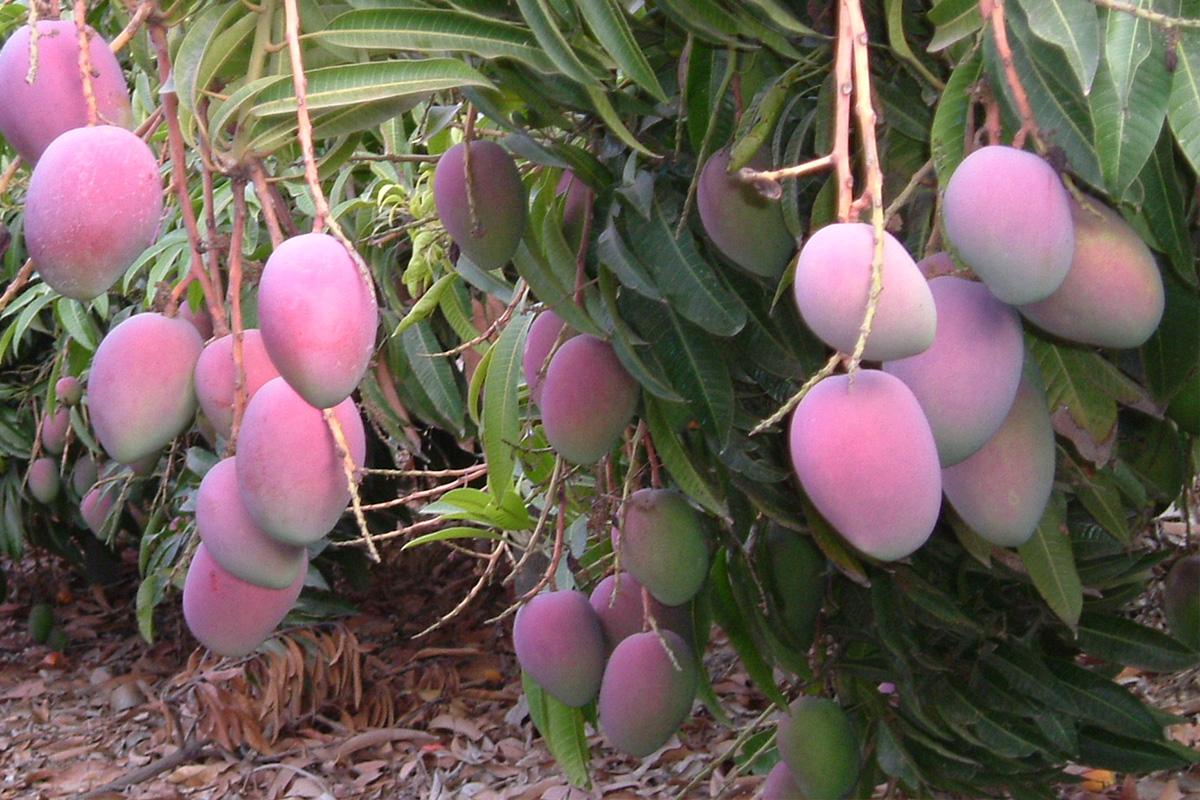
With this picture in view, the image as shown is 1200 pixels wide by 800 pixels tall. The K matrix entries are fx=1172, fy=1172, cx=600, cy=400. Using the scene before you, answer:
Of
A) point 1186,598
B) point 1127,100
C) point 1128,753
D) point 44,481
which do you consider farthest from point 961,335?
point 44,481

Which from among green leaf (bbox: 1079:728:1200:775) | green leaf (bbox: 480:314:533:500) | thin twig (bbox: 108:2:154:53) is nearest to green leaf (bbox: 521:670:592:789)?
green leaf (bbox: 480:314:533:500)

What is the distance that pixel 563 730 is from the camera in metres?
1.23

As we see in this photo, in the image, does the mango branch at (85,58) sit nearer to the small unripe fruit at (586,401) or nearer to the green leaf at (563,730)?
the small unripe fruit at (586,401)

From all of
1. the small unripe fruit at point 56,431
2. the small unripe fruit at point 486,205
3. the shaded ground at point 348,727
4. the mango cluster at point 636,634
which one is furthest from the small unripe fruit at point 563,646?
the small unripe fruit at point 56,431

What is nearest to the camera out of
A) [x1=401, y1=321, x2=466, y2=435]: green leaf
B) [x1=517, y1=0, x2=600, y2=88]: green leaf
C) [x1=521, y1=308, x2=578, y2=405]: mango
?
[x1=517, y1=0, x2=600, y2=88]: green leaf

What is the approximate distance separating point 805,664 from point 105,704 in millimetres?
1995

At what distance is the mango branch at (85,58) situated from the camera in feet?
1.50

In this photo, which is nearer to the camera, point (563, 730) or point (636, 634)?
point (636, 634)

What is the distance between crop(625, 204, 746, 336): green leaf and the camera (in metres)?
0.77

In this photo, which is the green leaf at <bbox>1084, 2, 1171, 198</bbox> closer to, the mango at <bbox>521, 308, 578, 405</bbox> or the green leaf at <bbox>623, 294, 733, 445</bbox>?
the green leaf at <bbox>623, 294, 733, 445</bbox>

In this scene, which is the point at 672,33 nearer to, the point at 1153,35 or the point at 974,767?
the point at 1153,35

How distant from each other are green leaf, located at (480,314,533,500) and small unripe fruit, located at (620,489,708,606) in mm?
131

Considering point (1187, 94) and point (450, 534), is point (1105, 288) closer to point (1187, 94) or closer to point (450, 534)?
point (1187, 94)

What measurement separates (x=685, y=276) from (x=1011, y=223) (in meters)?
0.34
